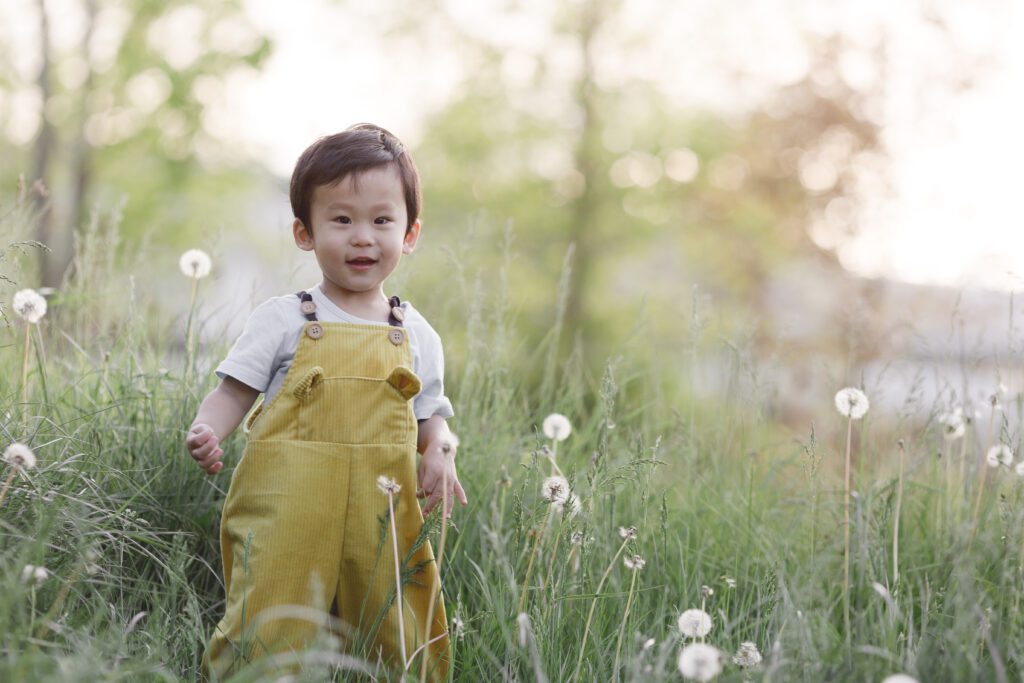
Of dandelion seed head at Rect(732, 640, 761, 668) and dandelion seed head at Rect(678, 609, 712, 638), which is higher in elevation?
dandelion seed head at Rect(678, 609, 712, 638)

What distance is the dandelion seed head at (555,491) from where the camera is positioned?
2.10 m

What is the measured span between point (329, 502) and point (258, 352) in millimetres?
394

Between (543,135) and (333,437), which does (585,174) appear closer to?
(543,135)

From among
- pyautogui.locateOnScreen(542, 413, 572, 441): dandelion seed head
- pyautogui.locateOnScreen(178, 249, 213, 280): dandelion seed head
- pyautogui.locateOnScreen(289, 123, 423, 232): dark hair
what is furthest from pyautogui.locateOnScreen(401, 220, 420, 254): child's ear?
pyautogui.locateOnScreen(178, 249, 213, 280): dandelion seed head

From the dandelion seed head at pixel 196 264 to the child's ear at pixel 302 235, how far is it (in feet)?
3.03

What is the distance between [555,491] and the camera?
6.97ft

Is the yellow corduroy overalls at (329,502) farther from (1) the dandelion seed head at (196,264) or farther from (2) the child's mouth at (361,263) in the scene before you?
(1) the dandelion seed head at (196,264)

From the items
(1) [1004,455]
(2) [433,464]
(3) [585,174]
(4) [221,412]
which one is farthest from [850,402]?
(3) [585,174]

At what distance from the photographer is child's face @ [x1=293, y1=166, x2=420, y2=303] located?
2.30m

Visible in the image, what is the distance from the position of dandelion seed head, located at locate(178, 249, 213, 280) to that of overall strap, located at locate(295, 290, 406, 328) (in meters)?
0.95

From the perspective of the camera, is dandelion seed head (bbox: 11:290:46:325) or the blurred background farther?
the blurred background

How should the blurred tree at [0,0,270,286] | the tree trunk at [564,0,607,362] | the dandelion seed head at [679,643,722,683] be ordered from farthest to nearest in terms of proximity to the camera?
the tree trunk at [564,0,607,362] → the blurred tree at [0,0,270,286] → the dandelion seed head at [679,643,722,683]

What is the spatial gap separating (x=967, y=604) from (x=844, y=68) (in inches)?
502

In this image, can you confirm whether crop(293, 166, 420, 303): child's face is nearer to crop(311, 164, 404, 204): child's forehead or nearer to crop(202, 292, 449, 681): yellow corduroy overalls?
crop(311, 164, 404, 204): child's forehead
